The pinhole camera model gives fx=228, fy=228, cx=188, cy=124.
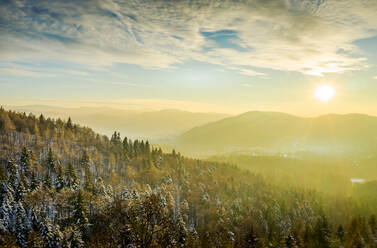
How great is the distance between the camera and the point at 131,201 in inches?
2147

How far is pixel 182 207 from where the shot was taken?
488 feet

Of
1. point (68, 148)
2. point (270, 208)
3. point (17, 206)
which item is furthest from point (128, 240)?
point (68, 148)

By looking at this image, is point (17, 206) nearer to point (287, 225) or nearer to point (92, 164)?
point (92, 164)

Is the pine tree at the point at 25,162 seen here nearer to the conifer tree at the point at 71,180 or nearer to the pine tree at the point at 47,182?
the pine tree at the point at 47,182

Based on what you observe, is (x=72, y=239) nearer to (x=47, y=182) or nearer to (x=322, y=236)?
(x=47, y=182)

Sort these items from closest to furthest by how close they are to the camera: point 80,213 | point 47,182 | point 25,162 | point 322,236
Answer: point 322,236 < point 80,213 < point 47,182 < point 25,162

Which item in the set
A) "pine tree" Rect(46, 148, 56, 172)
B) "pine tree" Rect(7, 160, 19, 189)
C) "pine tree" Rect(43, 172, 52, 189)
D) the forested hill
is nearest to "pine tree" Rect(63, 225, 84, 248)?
the forested hill

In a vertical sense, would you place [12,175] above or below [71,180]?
Result: above

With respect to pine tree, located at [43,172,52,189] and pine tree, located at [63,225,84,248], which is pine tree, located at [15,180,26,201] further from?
pine tree, located at [63,225,84,248]

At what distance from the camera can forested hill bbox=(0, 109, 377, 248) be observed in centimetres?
8100

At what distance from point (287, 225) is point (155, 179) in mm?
95937

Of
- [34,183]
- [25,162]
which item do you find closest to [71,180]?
[34,183]

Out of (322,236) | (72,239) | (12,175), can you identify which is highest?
(12,175)

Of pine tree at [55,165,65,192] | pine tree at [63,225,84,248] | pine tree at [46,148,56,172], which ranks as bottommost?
pine tree at [63,225,84,248]
